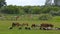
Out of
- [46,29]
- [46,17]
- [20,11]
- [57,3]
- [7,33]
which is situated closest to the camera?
[7,33]

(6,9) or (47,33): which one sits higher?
(47,33)

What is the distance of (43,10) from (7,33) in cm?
4527

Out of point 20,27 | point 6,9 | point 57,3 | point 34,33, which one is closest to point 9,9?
point 6,9

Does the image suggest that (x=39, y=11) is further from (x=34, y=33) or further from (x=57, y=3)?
(x=34, y=33)

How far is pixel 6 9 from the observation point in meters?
69.2

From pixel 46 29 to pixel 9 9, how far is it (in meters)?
42.9

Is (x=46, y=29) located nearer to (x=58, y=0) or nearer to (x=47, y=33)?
(x=47, y=33)

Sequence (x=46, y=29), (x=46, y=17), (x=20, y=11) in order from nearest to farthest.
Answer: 1. (x=46, y=29)
2. (x=46, y=17)
3. (x=20, y=11)

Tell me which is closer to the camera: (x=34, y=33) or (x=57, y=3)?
(x=34, y=33)

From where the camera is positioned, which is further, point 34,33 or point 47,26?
point 47,26

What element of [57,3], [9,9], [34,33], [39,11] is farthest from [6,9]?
[34,33]

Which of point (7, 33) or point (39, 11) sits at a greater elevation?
point (7, 33)

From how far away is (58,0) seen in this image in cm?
8994

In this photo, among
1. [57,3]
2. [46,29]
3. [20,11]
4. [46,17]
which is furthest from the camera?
[57,3]
